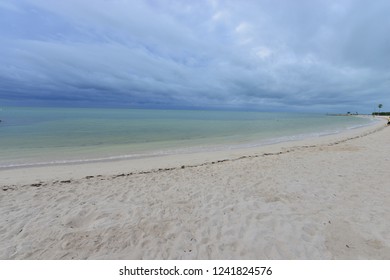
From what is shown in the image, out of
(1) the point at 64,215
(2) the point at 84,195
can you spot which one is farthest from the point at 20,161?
(1) the point at 64,215

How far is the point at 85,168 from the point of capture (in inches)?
403

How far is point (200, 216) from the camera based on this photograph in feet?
16.2

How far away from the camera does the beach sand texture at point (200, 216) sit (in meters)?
3.74

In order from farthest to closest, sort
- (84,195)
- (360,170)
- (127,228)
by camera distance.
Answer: (360,170) < (84,195) < (127,228)

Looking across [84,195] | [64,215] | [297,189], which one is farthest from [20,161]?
[297,189]

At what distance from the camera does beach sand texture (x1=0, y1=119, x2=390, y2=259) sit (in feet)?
12.3

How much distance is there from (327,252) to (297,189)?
10.4ft

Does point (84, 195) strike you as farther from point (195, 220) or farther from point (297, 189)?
point (297, 189)

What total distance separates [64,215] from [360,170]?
11.3 metres

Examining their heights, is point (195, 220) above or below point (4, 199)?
below
